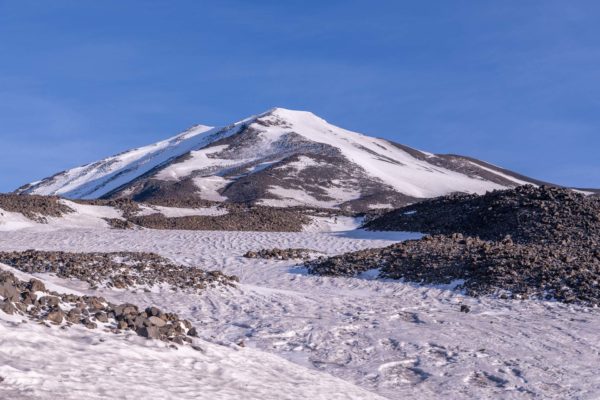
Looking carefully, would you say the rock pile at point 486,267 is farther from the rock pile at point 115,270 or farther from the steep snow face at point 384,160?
the steep snow face at point 384,160

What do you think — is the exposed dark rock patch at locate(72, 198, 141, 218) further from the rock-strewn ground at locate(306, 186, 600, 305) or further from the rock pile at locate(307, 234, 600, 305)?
the rock pile at locate(307, 234, 600, 305)

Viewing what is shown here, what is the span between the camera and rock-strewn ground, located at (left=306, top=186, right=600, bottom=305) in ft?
56.4

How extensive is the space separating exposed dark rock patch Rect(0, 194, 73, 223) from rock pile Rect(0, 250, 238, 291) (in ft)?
53.1

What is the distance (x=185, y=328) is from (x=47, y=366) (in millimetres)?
3003

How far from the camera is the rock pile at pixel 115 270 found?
16.1 m

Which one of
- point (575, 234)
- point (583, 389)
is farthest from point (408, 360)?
point (575, 234)

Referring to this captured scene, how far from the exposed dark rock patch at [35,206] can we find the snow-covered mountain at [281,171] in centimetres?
2875

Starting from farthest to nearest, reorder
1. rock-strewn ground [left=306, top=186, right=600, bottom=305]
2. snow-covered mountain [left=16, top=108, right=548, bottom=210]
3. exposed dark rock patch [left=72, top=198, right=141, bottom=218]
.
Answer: snow-covered mountain [left=16, top=108, right=548, bottom=210] → exposed dark rock patch [left=72, top=198, right=141, bottom=218] → rock-strewn ground [left=306, top=186, right=600, bottom=305]

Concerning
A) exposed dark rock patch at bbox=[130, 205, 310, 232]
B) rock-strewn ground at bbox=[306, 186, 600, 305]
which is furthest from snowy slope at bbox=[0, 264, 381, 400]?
exposed dark rock patch at bbox=[130, 205, 310, 232]

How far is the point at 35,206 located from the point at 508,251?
2480 cm

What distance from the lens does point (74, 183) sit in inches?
4552

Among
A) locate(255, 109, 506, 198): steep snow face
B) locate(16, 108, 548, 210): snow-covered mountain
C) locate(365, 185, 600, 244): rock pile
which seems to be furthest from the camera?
locate(255, 109, 506, 198): steep snow face

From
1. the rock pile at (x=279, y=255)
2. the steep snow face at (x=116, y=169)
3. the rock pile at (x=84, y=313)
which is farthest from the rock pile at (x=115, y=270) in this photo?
the steep snow face at (x=116, y=169)

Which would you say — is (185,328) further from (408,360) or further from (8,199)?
(8,199)
